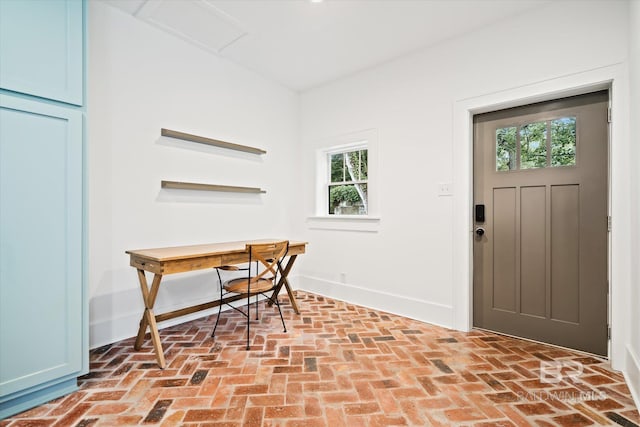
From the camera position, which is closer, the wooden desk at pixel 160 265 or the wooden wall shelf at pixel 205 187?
the wooden desk at pixel 160 265

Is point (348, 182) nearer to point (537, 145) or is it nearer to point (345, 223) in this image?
point (345, 223)

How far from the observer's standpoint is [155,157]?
2.88 m

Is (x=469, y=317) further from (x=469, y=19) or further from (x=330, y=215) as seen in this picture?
(x=469, y=19)

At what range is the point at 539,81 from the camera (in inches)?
97.2

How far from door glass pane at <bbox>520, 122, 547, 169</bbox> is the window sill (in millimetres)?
1537

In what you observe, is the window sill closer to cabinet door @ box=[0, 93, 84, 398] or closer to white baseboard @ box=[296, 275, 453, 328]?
white baseboard @ box=[296, 275, 453, 328]

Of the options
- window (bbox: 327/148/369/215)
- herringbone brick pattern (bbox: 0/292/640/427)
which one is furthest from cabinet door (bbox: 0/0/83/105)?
window (bbox: 327/148/369/215)

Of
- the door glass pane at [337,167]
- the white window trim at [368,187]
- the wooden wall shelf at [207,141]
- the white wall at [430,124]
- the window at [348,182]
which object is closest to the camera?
the white wall at [430,124]

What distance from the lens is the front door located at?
234 cm

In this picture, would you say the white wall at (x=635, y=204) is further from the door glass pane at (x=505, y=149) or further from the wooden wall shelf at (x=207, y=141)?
A: the wooden wall shelf at (x=207, y=141)

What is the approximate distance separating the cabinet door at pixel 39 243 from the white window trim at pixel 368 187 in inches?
105

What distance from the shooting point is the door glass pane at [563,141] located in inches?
95.9

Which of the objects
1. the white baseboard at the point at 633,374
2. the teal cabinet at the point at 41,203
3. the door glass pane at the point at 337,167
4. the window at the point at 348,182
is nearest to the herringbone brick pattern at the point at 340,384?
the white baseboard at the point at 633,374

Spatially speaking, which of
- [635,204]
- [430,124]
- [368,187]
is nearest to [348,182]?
[368,187]
